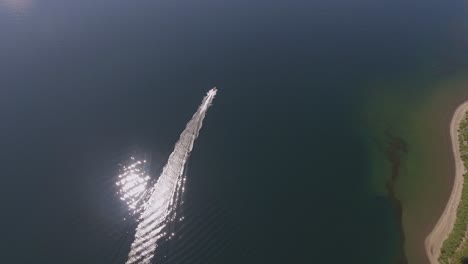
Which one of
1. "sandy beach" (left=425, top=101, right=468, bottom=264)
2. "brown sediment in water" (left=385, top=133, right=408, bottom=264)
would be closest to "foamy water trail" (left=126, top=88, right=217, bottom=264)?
"brown sediment in water" (left=385, top=133, right=408, bottom=264)

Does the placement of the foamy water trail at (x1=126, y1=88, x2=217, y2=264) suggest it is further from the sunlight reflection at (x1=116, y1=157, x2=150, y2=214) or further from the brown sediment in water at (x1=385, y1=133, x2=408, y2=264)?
the brown sediment in water at (x1=385, y1=133, x2=408, y2=264)

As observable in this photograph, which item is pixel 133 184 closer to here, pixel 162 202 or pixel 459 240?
pixel 162 202

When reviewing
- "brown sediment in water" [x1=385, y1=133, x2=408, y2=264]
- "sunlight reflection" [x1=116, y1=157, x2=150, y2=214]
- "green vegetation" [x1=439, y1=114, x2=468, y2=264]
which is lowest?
"green vegetation" [x1=439, y1=114, x2=468, y2=264]

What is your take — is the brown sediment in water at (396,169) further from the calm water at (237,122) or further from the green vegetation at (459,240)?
the green vegetation at (459,240)

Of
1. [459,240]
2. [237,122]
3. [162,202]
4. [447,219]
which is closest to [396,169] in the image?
[447,219]

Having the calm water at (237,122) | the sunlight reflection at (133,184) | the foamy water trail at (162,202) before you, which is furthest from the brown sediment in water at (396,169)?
the sunlight reflection at (133,184)

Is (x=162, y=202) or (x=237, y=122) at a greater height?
(x=237, y=122)
